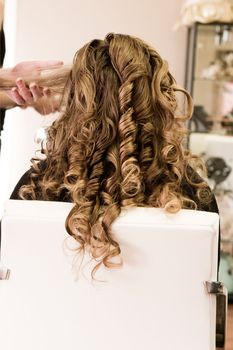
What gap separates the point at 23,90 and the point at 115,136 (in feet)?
3.07

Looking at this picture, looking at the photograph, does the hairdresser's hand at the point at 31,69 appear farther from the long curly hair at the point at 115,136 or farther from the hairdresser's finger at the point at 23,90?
the long curly hair at the point at 115,136

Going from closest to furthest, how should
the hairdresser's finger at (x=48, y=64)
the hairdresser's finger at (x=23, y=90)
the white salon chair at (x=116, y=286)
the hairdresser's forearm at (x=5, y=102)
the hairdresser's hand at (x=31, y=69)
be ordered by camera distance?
the white salon chair at (x=116, y=286) → the hairdresser's finger at (x=48, y=64) → the hairdresser's hand at (x=31, y=69) → the hairdresser's finger at (x=23, y=90) → the hairdresser's forearm at (x=5, y=102)

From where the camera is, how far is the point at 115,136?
1.64m

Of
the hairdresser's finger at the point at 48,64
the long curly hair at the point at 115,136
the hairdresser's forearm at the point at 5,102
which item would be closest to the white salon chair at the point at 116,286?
the long curly hair at the point at 115,136

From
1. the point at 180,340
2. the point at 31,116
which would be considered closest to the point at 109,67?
the point at 180,340

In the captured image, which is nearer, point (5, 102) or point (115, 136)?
point (115, 136)

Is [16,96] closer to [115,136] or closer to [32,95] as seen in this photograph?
[32,95]

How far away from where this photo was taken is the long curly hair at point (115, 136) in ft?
5.26

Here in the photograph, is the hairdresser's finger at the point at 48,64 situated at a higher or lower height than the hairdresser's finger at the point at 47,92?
higher

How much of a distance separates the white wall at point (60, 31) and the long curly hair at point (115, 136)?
2.14 m

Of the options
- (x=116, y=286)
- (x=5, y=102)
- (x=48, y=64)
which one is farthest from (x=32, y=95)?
(x=116, y=286)

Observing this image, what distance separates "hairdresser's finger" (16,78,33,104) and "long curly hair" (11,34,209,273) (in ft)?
2.48

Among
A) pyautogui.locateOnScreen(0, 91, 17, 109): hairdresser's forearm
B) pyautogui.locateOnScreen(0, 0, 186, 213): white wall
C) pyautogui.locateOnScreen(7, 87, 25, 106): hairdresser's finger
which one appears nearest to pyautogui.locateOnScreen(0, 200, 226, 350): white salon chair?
pyautogui.locateOnScreen(7, 87, 25, 106): hairdresser's finger

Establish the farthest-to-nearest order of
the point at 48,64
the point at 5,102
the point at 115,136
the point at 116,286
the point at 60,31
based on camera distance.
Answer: the point at 60,31
the point at 5,102
the point at 48,64
the point at 115,136
the point at 116,286
